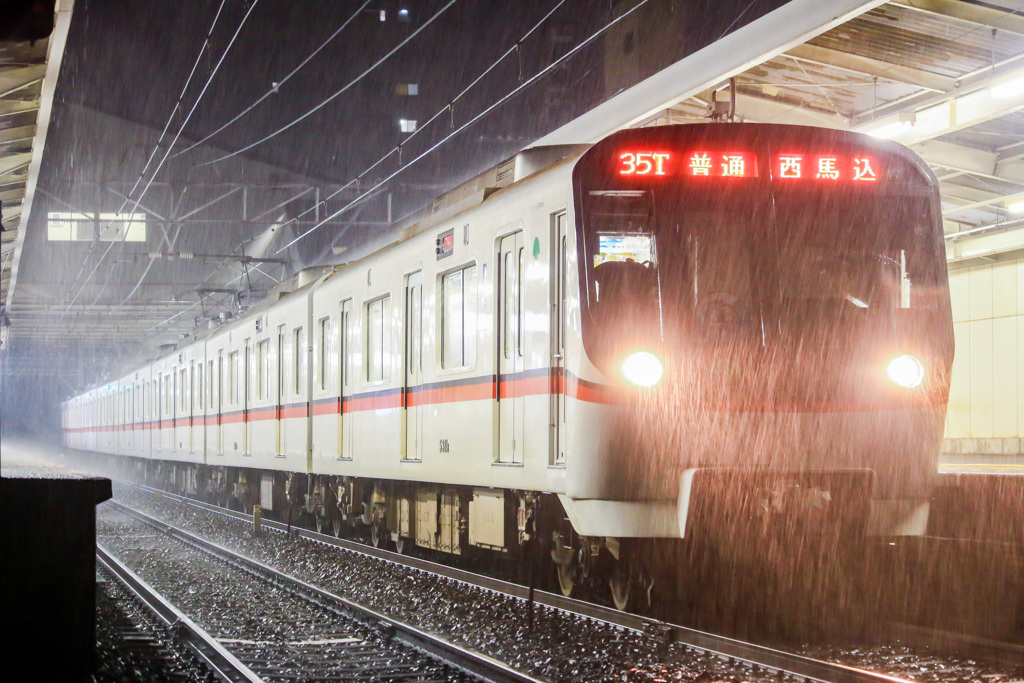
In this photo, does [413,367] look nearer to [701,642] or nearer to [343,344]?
[343,344]

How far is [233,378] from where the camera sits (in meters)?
18.4

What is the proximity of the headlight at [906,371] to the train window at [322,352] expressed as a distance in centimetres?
729

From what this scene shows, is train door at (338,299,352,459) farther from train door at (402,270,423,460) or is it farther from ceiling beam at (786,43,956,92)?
ceiling beam at (786,43,956,92)

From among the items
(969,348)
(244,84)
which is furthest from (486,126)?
(969,348)

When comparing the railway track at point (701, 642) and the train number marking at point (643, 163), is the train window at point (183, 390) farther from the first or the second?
the train number marking at point (643, 163)

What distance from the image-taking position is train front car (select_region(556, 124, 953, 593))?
6.50m

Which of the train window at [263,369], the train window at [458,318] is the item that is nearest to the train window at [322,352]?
the train window at [263,369]

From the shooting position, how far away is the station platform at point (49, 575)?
5961 mm

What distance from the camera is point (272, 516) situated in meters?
18.0

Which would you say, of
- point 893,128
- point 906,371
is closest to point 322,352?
point 893,128

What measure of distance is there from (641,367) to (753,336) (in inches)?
25.3

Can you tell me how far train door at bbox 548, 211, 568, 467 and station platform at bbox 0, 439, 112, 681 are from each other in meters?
2.60

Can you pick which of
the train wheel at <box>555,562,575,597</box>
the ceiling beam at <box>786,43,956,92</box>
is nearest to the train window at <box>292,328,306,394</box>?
the train wheel at <box>555,562,575,597</box>

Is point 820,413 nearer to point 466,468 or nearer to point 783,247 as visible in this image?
point 783,247
